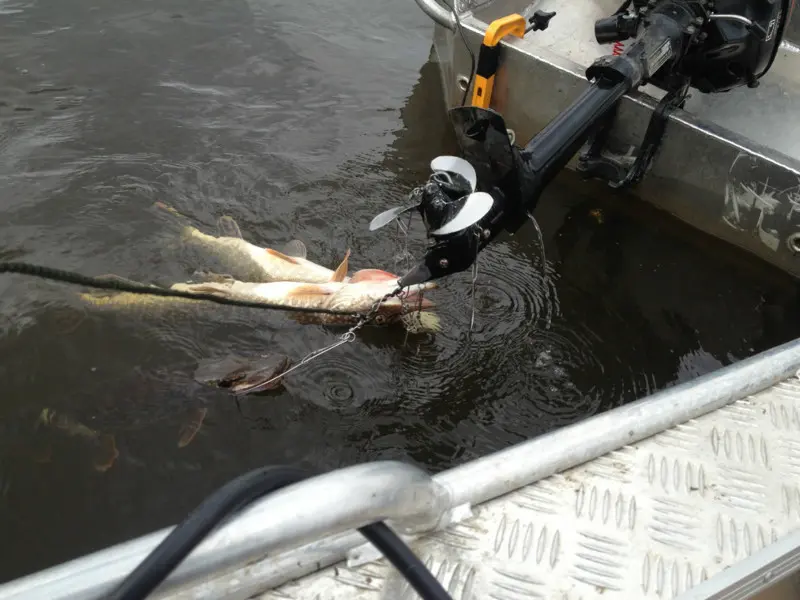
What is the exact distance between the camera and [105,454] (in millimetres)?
3131

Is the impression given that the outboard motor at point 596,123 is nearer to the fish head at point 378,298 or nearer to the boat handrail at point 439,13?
the fish head at point 378,298

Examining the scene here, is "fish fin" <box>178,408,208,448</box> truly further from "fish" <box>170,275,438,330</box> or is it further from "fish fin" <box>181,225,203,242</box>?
"fish fin" <box>181,225,203,242</box>

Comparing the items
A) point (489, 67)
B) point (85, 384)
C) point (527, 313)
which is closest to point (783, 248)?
point (527, 313)

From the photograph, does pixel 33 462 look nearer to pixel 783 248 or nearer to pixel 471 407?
pixel 471 407

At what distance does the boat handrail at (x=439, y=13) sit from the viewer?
4.75m

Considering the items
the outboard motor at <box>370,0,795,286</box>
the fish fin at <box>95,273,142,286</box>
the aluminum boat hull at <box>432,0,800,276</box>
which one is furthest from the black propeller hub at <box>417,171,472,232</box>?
the aluminum boat hull at <box>432,0,800,276</box>

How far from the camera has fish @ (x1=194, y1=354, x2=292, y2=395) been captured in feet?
11.1

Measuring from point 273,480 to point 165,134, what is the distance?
469 cm

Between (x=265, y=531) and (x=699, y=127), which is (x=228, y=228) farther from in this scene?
(x=265, y=531)

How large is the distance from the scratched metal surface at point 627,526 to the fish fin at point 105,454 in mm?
1967

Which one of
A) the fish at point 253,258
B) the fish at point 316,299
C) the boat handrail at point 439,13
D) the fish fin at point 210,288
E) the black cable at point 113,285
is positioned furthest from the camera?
the boat handrail at point 439,13

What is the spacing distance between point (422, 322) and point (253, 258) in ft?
3.98

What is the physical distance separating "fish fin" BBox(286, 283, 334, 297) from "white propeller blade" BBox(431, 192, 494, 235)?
133 centimetres

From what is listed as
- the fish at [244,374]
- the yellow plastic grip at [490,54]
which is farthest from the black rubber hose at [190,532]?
the yellow plastic grip at [490,54]
